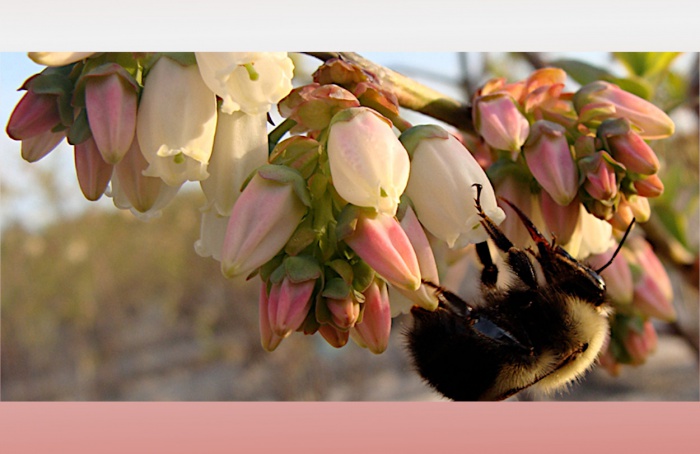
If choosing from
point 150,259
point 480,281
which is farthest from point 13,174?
point 480,281

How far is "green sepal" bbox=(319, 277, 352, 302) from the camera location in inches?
31.7

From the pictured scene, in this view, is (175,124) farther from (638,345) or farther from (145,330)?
(145,330)

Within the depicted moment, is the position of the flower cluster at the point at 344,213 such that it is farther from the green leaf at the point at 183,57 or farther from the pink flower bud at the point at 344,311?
the green leaf at the point at 183,57

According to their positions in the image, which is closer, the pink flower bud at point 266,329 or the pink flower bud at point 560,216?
the pink flower bud at point 266,329

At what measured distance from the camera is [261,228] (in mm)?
819

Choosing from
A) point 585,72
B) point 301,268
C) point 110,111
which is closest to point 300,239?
point 301,268

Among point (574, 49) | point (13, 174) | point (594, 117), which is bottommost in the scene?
point (13, 174)

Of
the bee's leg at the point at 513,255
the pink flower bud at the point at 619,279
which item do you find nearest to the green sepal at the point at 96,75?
the bee's leg at the point at 513,255

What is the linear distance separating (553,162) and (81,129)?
59 cm

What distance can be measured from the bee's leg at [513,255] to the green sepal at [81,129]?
0.48 meters

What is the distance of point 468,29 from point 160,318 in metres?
4.07

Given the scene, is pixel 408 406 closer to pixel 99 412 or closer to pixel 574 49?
pixel 99 412

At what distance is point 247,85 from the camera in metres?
0.93

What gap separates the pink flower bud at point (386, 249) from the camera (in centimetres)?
80
